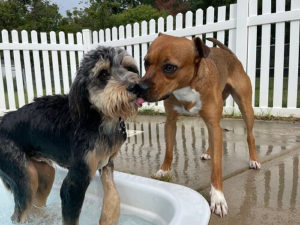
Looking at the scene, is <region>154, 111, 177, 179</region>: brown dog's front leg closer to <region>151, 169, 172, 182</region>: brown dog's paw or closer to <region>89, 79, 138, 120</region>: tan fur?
<region>151, 169, 172, 182</region>: brown dog's paw

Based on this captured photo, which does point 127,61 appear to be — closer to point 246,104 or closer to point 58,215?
point 58,215

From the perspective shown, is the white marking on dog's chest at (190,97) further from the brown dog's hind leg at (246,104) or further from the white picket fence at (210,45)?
the white picket fence at (210,45)

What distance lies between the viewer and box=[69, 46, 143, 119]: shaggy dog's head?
6.81 feet

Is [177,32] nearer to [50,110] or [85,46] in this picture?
[85,46]

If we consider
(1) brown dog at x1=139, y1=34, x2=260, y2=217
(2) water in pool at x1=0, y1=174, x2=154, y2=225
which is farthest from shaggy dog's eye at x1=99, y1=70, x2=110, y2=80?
(2) water in pool at x1=0, y1=174, x2=154, y2=225

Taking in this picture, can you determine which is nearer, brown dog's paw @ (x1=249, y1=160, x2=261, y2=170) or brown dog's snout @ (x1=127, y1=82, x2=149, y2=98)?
brown dog's snout @ (x1=127, y1=82, x2=149, y2=98)

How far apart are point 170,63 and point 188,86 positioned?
33 centimetres

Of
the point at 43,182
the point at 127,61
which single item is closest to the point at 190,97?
the point at 127,61

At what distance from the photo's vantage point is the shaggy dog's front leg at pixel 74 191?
2137 mm

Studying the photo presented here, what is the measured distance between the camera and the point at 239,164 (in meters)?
3.56

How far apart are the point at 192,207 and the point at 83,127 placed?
37.0 inches

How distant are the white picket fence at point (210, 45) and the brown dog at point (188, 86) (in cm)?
283

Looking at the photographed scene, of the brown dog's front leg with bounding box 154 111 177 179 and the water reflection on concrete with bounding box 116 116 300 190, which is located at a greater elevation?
the brown dog's front leg with bounding box 154 111 177 179

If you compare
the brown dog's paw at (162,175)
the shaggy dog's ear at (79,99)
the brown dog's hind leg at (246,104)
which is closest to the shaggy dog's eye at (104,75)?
the shaggy dog's ear at (79,99)
